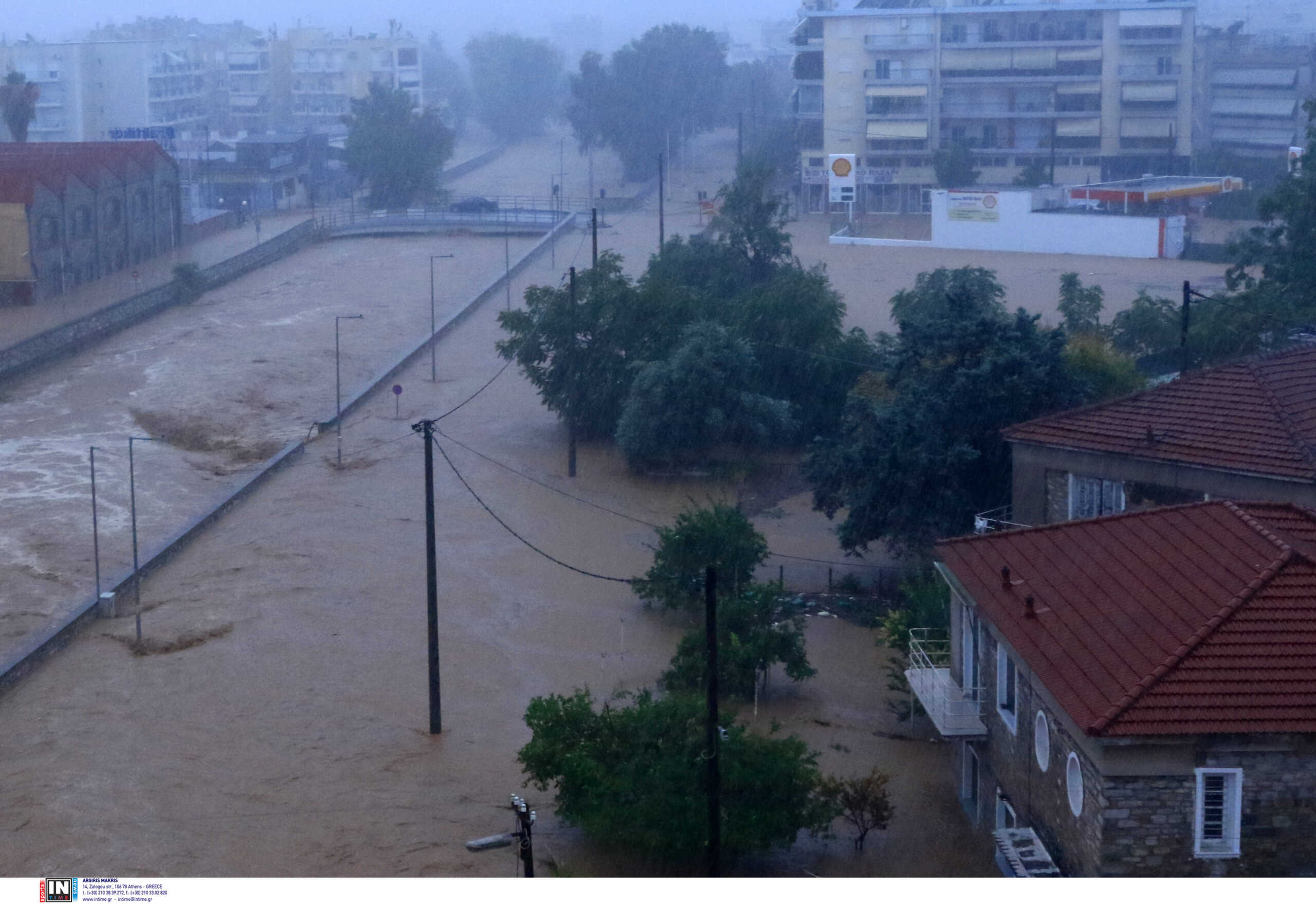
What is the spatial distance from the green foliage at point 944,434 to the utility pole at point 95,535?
Result: 9.01m

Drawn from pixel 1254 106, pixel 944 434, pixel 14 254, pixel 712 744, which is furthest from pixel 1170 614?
pixel 1254 106

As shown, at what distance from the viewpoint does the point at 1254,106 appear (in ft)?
232

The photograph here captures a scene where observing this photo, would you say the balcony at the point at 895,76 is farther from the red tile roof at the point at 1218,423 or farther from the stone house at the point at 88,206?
the red tile roof at the point at 1218,423

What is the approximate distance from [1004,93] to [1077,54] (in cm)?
316

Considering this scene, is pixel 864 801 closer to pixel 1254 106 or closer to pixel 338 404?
pixel 338 404

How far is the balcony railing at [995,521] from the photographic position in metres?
16.8

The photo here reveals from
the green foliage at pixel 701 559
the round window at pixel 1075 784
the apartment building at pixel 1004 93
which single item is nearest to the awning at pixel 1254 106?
the apartment building at pixel 1004 93

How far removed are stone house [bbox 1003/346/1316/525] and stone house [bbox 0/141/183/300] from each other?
33331 millimetres

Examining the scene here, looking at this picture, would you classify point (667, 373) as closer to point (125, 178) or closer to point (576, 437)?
point (576, 437)

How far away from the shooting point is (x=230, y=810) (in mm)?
13320

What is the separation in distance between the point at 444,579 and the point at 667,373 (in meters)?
6.32

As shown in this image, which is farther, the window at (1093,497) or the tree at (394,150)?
the tree at (394,150)

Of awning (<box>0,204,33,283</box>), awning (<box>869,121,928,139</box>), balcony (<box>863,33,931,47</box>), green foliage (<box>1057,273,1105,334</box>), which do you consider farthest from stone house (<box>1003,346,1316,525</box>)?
balcony (<box>863,33,931,47</box>)

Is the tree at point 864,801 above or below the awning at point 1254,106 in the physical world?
below
